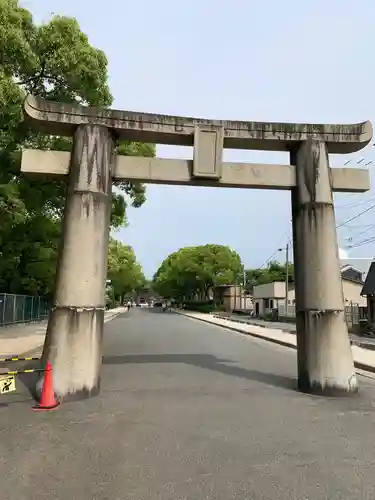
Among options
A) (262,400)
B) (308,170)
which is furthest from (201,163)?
(262,400)

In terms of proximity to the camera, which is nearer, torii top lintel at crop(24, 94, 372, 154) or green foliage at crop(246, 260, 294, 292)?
torii top lintel at crop(24, 94, 372, 154)

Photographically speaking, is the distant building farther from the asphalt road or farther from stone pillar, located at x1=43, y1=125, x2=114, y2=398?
stone pillar, located at x1=43, y1=125, x2=114, y2=398

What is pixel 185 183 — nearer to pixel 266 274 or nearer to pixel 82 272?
pixel 82 272

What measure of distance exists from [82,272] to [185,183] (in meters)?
2.81

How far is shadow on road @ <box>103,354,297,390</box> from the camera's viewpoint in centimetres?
1012

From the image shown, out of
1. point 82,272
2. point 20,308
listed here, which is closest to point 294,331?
point 20,308

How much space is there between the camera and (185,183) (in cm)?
943

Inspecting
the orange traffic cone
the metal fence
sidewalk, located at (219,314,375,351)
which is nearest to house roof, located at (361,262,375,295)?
sidewalk, located at (219,314,375,351)

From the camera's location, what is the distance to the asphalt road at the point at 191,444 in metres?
4.16

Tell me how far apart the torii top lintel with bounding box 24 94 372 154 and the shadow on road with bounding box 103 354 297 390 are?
5100mm

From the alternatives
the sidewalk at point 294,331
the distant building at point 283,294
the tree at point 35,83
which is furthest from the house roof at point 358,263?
the tree at point 35,83

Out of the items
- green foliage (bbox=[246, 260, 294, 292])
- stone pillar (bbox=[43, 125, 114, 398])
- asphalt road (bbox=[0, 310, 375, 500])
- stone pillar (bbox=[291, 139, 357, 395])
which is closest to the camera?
asphalt road (bbox=[0, 310, 375, 500])

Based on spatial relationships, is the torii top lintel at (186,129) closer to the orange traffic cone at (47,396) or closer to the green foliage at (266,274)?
the orange traffic cone at (47,396)

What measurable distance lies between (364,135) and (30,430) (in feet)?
26.9
